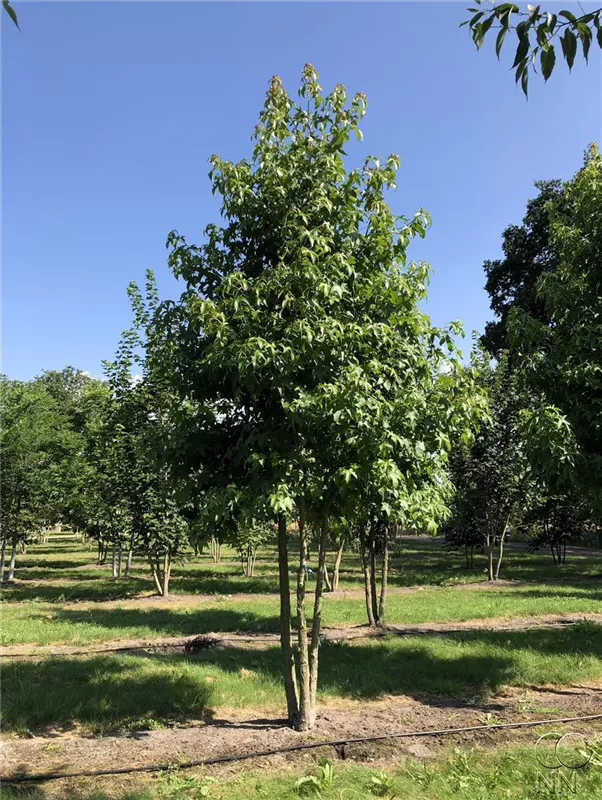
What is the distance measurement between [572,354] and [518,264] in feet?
65.7

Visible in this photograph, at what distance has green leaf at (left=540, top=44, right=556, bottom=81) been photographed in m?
2.21

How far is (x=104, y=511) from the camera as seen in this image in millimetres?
16438

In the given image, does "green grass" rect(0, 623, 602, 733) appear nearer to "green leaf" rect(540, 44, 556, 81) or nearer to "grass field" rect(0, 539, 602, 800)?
"grass field" rect(0, 539, 602, 800)

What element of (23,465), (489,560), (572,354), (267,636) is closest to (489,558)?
(489,560)

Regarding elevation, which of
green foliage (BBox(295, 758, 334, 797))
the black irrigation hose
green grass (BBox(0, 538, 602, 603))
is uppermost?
green foliage (BBox(295, 758, 334, 797))

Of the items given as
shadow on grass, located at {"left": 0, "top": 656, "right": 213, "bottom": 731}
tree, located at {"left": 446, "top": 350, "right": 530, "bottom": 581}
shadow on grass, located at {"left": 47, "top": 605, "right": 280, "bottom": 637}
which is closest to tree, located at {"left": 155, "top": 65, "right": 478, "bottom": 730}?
shadow on grass, located at {"left": 0, "top": 656, "right": 213, "bottom": 731}

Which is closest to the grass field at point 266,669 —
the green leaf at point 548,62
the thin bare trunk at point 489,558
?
the thin bare trunk at point 489,558

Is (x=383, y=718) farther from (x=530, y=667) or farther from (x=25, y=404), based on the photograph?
(x=25, y=404)

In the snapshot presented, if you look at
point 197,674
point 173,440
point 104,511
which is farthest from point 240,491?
point 104,511

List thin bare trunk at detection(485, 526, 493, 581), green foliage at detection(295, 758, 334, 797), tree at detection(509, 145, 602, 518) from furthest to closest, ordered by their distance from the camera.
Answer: thin bare trunk at detection(485, 526, 493, 581) < tree at detection(509, 145, 602, 518) < green foliage at detection(295, 758, 334, 797)

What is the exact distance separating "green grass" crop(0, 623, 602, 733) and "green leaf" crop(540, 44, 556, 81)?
260 inches

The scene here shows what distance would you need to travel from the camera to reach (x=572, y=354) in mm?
6613

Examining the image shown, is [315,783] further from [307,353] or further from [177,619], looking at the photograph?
[177,619]

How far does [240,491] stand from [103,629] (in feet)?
26.1
